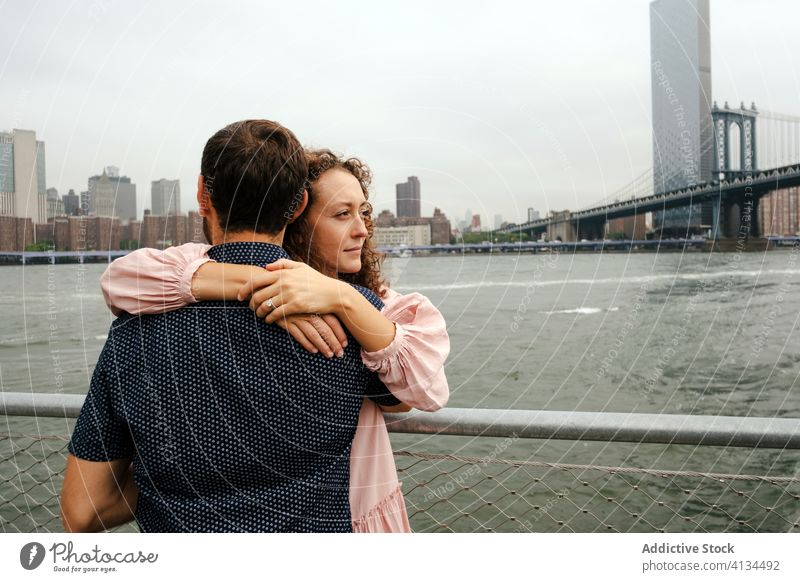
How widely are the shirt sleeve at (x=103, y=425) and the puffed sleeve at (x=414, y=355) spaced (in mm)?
383

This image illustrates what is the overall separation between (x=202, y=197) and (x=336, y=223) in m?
0.28

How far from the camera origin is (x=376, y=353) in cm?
100

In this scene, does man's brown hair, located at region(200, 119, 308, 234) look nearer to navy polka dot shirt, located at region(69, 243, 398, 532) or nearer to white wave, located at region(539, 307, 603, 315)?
navy polka dot shirt, located at region(69, 243, 398, 532)

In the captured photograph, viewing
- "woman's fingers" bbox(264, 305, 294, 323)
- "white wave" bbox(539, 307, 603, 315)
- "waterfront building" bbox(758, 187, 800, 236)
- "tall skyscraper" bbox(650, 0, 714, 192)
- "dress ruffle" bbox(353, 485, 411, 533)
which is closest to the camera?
"woman's fingers" bbox(264, 305, 294, 323)

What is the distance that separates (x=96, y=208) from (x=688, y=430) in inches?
57.9

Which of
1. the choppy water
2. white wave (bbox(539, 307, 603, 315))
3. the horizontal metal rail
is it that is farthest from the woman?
white wave (bbox(539, 307, 603, 315))

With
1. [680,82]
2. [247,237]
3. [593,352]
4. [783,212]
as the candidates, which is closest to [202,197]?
[247,237]

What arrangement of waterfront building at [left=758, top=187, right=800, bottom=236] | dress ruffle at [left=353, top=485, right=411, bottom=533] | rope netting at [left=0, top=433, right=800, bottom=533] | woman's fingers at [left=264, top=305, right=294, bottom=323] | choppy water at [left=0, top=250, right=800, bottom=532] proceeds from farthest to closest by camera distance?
choppy water at [left=0, top=250, right=800, bottom=532] < rope netting at [left=0, top=433, right=800, bottom=533] < waterfront building at [left=758, top=187, right=800, bottom=236] < dress ruffle at [left=353, top=485, right=411, bottom=533] < woman's fingers at [left=264, top=305, right=294, bottom=323]

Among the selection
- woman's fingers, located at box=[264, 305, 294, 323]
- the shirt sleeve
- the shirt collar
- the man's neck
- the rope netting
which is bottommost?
the rope netting

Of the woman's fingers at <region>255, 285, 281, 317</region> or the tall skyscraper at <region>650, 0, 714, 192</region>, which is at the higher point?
the tall skyscraper at <region>650, 0, 714, 192</region>

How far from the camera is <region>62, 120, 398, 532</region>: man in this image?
37.2 inches

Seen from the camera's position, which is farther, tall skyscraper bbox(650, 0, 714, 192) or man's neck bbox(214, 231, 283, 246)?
tall skyscraper bbox(650, 0, 714, 192)
